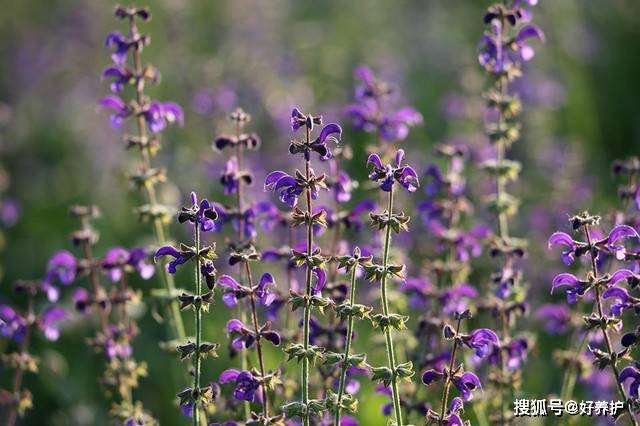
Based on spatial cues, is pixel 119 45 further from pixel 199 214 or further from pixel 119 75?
pixel 199 214

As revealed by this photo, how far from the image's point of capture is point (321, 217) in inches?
166

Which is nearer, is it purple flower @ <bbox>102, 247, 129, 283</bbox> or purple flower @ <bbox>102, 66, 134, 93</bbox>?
purple flower @ <bbox>102, 247, 129, 283</bbox>

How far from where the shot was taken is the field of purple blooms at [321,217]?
174 inches

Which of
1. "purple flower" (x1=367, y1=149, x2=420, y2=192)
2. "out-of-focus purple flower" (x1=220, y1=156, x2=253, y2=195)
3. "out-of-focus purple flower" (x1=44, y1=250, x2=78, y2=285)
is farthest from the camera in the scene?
"out-of-focus purple flower" (x1=44, y1=250, x2=78, y2=285)

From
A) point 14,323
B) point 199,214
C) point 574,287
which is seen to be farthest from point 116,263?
point 574,287

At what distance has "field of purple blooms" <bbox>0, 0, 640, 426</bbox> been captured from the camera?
4410 mm

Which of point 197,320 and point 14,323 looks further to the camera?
point 14,323

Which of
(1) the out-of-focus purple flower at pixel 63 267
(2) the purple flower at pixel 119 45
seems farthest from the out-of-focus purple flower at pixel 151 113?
(1) the out-of-focus purple flower at pixel 63 267

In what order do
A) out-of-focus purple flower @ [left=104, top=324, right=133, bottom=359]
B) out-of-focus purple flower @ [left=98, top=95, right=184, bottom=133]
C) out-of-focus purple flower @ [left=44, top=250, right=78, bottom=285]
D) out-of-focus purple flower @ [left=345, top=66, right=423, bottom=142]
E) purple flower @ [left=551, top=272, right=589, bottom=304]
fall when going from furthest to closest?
out-of-focus purple flower @ [left=345, top=66, right=423, bottom=142]
out-of-focus purple flower @ [left=44, top=250, right=78, bottom=285]
out-of-focus purple flower @ [left=98, top=95, right=184, bottom=133]
out-of-focus purple flower @ [left=104, top=324, right=133, bottom=359]
purple flower @ [left=551, top=272, right=589, bottom=304]

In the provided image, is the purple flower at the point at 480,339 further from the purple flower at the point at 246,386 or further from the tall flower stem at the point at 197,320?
the tall flower stem at the point at 197,320

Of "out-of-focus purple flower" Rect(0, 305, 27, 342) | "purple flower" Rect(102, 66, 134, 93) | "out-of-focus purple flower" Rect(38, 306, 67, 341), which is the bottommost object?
"out-of-focus purple flower" Rect(0, 305, 27, 342)

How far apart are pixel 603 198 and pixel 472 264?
1.93 metres

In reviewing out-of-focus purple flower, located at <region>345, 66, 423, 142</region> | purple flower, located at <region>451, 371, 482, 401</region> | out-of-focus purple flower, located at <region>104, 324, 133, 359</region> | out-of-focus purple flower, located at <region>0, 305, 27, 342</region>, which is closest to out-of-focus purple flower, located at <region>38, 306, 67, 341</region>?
out-of-focus purple flower, located at <region>0, 305, 27, 342</region>

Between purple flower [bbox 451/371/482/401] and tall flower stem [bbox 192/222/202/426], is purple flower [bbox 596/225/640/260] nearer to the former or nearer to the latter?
purple flower [bbox 451/371/482/401]
